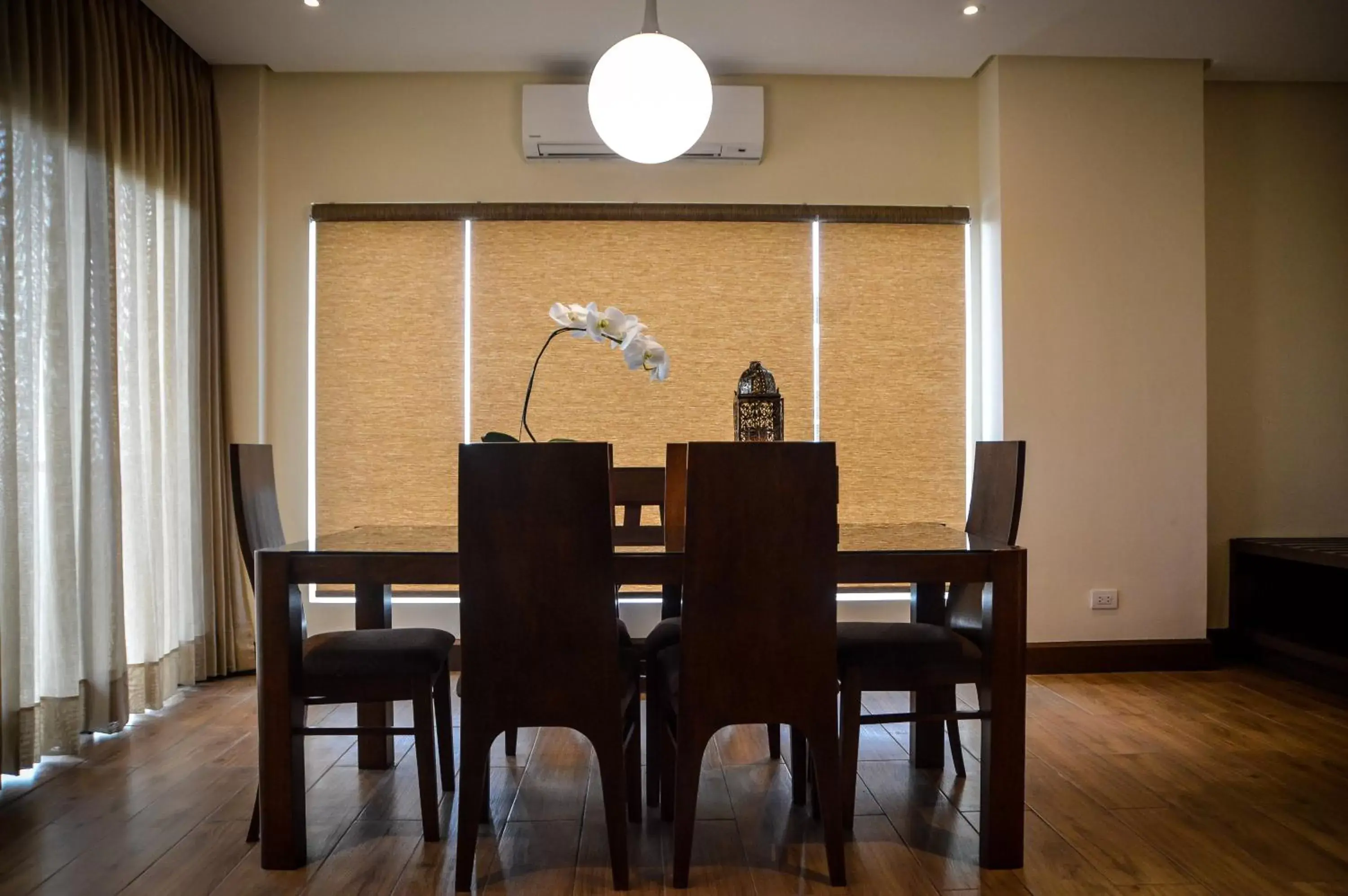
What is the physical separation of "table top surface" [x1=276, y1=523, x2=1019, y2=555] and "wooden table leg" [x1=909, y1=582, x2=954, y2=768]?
0.20 meters

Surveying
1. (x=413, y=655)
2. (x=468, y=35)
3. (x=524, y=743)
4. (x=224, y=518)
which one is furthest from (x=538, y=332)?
(x=413, y=655)

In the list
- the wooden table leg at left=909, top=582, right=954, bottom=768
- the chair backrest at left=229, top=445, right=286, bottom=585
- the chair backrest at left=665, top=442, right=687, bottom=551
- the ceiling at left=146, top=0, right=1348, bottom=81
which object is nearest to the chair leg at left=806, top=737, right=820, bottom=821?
the wooden table leg at left=909, top=582, right=954, bottom=768

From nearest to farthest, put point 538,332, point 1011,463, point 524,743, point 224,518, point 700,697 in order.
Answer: point 700,697 < point 1011,463 < point 524,743 < point 224,518 < point 538,332

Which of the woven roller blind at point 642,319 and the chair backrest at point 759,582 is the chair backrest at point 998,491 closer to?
the chair backrest at point 759,582

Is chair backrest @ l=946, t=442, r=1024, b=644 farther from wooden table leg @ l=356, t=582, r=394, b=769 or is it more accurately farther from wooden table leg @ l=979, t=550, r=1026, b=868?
wooden table leg @ l=356, t=582, r=394, b=769

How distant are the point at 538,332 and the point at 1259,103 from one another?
368 centimetres

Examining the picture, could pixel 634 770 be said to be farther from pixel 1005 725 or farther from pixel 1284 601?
pixel 1284 601

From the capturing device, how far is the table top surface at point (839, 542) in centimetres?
207

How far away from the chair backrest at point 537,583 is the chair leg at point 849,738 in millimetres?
610

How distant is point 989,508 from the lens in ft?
8.78

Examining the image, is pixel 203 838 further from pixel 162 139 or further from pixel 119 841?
pixel 162 139

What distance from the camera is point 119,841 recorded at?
7.16 ft

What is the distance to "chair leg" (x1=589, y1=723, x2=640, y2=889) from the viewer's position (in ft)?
6.32

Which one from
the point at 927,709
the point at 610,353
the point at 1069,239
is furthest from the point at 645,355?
the point at 1069,239
